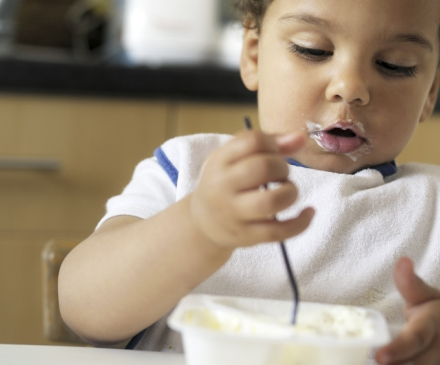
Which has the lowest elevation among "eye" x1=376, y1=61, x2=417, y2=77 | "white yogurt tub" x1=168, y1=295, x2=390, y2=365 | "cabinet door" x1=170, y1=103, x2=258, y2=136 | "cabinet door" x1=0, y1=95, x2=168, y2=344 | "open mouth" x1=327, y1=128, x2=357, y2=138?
"cabinet door" x1=0, y1=95, x2=168, y2=344

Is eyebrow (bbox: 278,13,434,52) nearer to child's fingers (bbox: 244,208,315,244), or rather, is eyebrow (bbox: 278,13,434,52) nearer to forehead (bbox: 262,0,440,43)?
forehead (bbox: 262,0,440,43)

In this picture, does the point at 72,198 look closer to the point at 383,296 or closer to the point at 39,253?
the point at 39,253

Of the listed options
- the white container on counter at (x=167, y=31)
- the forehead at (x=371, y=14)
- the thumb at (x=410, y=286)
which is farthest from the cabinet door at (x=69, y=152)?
the thumb at (x=410, y=286)

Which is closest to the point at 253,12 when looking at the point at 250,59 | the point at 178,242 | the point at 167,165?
the point at 250,59

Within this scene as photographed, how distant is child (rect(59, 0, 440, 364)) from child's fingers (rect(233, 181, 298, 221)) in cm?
14

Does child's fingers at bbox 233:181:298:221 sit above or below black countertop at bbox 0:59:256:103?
above

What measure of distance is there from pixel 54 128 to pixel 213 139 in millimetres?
728

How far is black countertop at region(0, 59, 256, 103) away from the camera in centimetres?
150

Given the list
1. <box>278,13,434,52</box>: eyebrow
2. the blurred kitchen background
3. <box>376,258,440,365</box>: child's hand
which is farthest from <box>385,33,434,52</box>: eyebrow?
the blurred kitchen background

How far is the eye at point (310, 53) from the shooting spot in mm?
842

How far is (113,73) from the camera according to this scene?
153 cm

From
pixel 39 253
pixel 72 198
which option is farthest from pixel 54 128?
pixel 39 253

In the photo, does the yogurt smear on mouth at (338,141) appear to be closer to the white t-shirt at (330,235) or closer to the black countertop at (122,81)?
the white t-shirt at (330,235)

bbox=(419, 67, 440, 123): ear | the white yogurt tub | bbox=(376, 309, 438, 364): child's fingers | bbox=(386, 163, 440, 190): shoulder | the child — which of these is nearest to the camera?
the white yogurt tub
